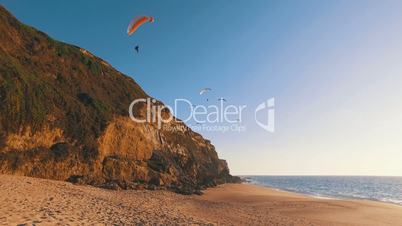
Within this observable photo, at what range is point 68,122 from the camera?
25422 mm

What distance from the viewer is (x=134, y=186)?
25.7 meters

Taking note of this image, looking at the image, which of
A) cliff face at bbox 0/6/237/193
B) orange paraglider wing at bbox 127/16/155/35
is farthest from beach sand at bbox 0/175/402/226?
orange paraglider wing at bbox 127/16/155/35

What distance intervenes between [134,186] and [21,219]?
15.8 metres

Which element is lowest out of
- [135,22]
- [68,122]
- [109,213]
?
[109,213]

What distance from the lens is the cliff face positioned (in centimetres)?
A: 2123

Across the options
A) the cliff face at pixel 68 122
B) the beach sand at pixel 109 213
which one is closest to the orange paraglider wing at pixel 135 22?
the cliff face at pixel 68 122

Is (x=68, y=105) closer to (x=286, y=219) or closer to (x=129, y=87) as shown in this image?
(x=129, y=87)

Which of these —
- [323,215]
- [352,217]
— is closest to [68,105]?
[323,215]

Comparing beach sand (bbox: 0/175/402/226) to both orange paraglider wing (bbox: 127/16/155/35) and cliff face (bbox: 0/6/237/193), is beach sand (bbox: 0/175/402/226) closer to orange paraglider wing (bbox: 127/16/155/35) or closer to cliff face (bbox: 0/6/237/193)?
cliff face (bbox: 0/6/237/193)

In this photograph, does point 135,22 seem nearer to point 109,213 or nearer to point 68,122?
point 68,122

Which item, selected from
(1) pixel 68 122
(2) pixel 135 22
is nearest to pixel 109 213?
(2) pixel 135 22

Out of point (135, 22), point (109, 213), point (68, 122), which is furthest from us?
point (68, 122)

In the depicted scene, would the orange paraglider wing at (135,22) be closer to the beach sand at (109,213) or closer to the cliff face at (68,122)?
the cliff face at (68,122)

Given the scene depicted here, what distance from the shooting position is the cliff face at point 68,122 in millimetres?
21234
